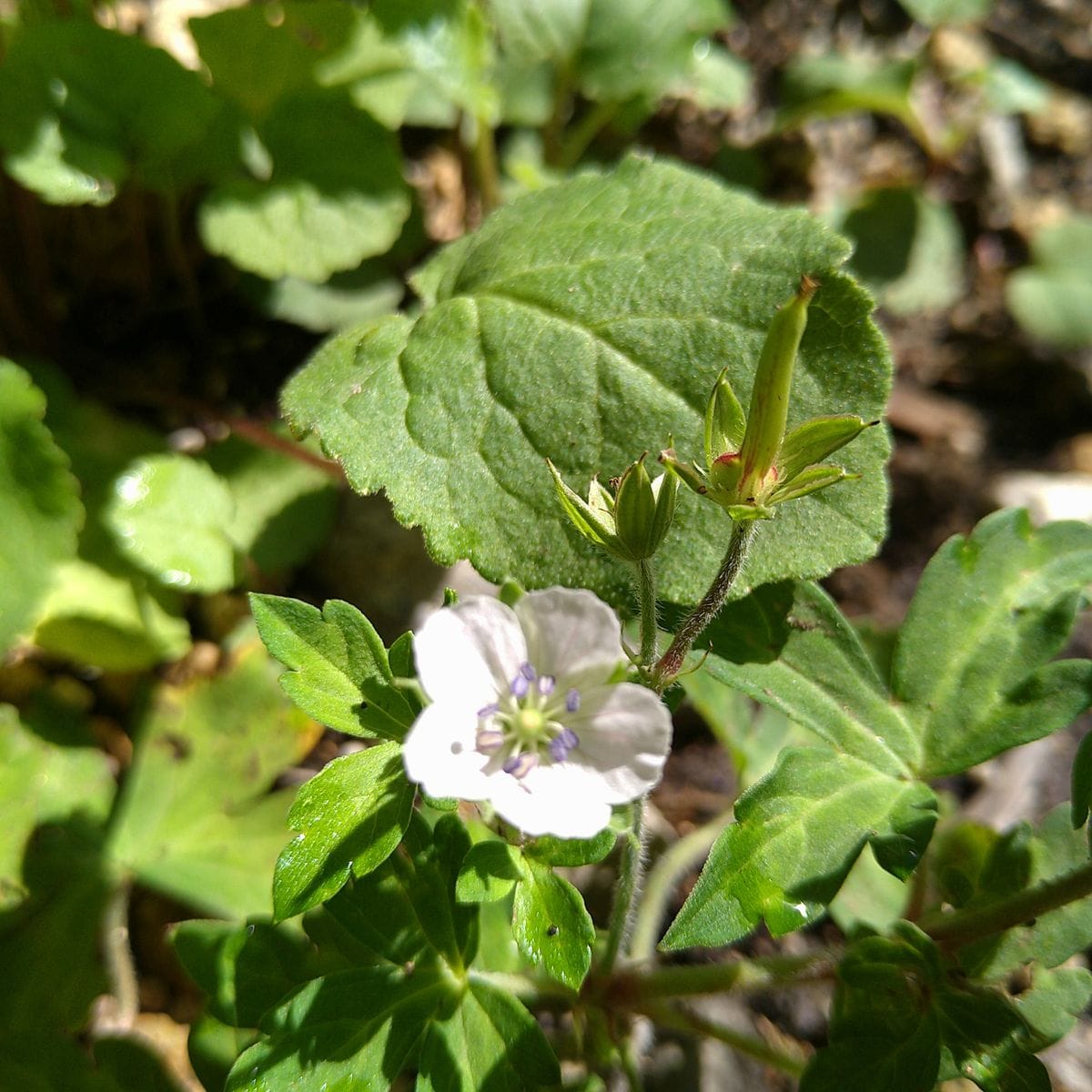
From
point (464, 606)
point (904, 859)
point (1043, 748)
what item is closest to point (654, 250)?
point (464, 606)

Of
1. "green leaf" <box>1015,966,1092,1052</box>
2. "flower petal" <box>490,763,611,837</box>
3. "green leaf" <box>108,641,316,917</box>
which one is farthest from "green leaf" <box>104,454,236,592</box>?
"green leaf" <box>1015,966,1092,1052</box>

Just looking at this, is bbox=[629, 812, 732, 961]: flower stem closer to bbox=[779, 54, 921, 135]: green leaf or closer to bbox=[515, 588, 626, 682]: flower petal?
bbox=[515, 588, 626, 682]: flower petal

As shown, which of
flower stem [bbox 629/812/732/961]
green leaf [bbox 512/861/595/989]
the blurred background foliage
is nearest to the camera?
green leaf [bbox 512/861/595/989]

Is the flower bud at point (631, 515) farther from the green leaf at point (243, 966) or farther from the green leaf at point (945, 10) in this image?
the green leaf at point (945, 10)

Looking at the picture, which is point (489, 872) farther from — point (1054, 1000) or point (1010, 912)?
point (1054, 1000)

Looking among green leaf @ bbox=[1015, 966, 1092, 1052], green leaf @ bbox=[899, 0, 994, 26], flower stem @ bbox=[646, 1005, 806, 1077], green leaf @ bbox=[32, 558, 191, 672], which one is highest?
green leaf @ bbox=[899, 0, 994, 26]

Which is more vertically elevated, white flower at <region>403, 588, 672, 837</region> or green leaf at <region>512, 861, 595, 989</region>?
white flower at <region>403, 588, 672, 837</region>

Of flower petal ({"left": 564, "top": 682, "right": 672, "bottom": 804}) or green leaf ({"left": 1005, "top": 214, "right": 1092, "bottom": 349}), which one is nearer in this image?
flower petal ({"left": 564, "top": 682, "right": 672, "bottom": 804})
